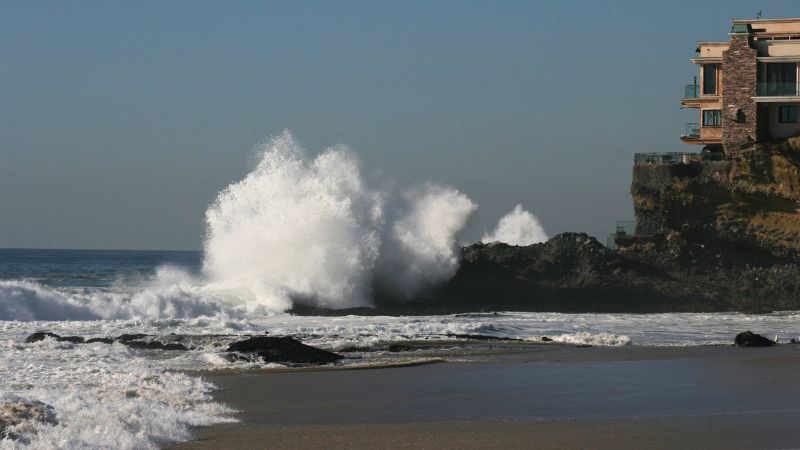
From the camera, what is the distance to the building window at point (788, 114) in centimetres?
4006

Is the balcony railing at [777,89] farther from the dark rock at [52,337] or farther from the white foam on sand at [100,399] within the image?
the white foam on sand at [100,399]

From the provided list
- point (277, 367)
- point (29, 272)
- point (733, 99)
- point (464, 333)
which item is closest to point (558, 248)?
point (733, 99)

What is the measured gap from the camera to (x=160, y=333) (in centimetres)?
2175

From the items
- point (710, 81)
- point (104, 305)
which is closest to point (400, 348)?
point (104, 305)

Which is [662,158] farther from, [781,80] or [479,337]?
[479,337]

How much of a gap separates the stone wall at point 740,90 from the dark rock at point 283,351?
25.2 metres

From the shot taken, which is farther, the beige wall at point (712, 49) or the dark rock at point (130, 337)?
the beige wall at point (712, 49)

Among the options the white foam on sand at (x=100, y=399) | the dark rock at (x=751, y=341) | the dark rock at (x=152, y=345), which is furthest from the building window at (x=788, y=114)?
the white foam on sand at (x=100, y=399)

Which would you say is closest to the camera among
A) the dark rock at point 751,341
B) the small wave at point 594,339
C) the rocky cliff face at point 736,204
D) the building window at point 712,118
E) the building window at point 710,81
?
the dark rock at point 751,341

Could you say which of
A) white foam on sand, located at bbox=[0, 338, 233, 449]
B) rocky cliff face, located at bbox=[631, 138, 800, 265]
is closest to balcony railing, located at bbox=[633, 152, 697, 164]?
rocky cliff face, located at bbox=[631, 138, 800, 265]

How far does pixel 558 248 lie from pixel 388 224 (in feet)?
17.8

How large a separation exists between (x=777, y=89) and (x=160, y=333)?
25.6 meters

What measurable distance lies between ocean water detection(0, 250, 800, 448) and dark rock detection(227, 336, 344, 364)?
0.38 m

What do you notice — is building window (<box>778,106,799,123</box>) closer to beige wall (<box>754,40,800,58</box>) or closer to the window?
the window
